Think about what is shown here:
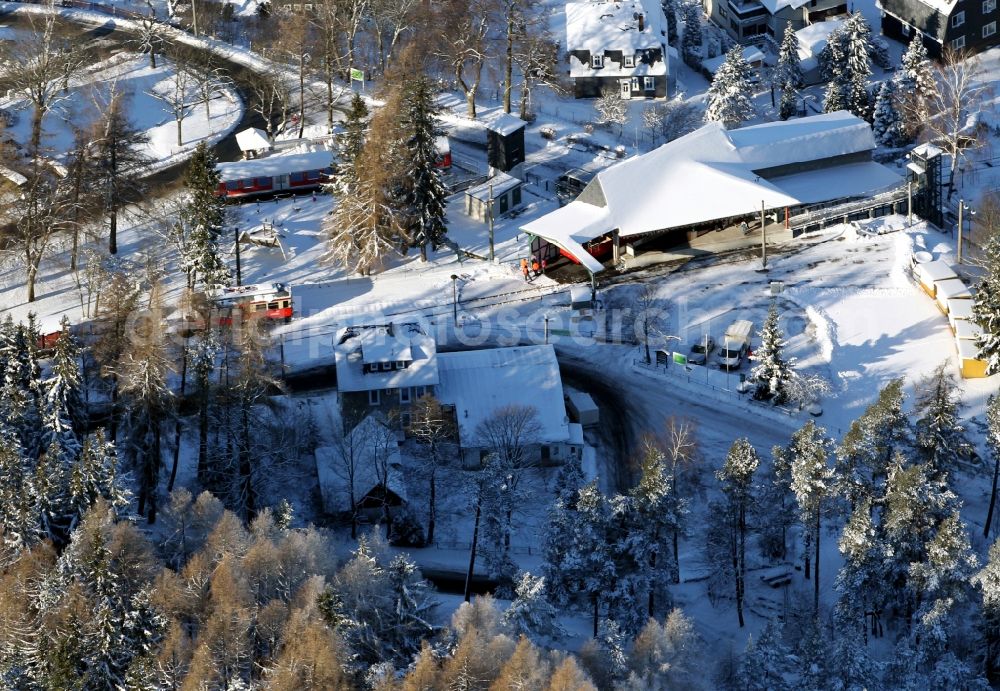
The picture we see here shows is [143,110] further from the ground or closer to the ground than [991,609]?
further from the ground

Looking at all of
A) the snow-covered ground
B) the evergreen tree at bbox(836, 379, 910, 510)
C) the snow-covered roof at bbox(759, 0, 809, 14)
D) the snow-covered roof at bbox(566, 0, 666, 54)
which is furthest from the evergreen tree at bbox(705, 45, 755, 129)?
the evergreen tree at bbox(836, 379, 910, 510)

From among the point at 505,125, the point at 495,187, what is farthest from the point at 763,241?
the point at 505,125

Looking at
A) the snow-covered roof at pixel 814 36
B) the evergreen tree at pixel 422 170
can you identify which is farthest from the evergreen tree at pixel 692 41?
the evergreen tree at pixel 422 170

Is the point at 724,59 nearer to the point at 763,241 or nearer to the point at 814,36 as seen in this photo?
the point at 814,36

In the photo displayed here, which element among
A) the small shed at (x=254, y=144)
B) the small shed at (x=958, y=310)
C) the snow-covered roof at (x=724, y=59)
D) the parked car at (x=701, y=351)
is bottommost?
the parked car at (x=701, y=351)

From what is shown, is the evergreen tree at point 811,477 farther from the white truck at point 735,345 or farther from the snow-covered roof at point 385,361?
the snow-covered roof at point 385,361

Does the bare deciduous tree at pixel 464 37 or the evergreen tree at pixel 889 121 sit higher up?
the bare deciduous tree at pixel 464 37

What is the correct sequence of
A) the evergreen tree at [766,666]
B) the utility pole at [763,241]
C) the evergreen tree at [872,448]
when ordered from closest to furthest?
the evergreen tree at [766,666], the evergreen tree at [872,448], the utility pole at [763,241]
